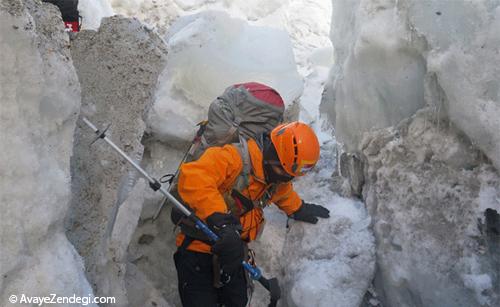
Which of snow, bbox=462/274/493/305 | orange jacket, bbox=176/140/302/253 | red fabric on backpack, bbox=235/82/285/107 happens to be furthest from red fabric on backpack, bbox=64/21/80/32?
snow, bbox=462/274/493/305

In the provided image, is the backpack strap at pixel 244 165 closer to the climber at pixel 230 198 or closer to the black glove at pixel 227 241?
the climber at pixel 230 198

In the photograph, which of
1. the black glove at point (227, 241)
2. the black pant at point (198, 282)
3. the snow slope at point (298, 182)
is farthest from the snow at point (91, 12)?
the black glove at point (227, 241)

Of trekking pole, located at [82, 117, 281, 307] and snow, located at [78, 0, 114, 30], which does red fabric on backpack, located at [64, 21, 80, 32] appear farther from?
snow, located at [78, 0, 114, 30]

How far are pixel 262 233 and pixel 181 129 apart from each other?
0.97 metres

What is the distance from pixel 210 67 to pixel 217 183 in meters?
1.46

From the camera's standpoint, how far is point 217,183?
269 centimetres

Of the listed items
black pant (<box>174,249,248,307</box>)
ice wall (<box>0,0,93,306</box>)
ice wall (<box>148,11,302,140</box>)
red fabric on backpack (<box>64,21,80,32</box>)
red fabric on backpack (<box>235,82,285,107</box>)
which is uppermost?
ice wall (<box>0,0,93,306</box>)

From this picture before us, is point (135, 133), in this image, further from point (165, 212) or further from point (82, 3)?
point (82, 3)

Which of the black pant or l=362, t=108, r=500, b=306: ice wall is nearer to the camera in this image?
l=362, t=108, r=500, b=306: ice wall

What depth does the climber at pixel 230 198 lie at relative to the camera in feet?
8.43

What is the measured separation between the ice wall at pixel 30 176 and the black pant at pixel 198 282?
1.09 metres

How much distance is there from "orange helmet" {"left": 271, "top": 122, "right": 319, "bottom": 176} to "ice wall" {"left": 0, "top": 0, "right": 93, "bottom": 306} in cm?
120

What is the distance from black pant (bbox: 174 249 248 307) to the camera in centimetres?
289

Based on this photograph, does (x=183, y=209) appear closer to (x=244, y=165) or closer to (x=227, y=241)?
(x=227, y=241)
